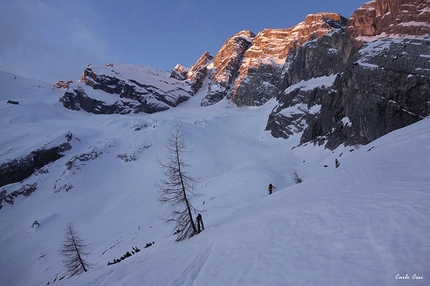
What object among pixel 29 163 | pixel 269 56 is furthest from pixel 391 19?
pixel 269 56

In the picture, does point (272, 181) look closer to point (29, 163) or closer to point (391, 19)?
point (391, 19)

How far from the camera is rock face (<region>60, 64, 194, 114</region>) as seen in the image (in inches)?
4877

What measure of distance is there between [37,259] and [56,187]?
671 inches

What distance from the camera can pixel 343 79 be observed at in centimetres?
3775

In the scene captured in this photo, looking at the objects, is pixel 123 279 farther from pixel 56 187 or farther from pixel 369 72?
pixel 56 187

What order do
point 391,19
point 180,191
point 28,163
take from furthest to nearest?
point 28,163 → point 391,19 → point 180,191

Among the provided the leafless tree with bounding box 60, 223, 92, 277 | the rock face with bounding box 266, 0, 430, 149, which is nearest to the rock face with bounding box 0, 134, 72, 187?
the leafless tree with bounding box 60, 223, 92, 277

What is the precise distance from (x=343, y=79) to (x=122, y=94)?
127909 mm

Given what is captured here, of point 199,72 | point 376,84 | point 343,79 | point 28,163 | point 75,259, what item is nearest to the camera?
point 75,259

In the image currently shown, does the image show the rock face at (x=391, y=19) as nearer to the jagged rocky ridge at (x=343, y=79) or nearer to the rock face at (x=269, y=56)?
the jagged rocky ridge at (x=343, y=79)

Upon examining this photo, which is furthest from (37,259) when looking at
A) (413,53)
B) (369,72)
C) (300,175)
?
(413,53)

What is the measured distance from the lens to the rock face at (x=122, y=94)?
123875 millimetres

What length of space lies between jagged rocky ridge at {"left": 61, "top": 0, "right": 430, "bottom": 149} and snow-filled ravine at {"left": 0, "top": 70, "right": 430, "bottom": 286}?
5.01 m

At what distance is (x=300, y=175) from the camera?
30.1 metres
